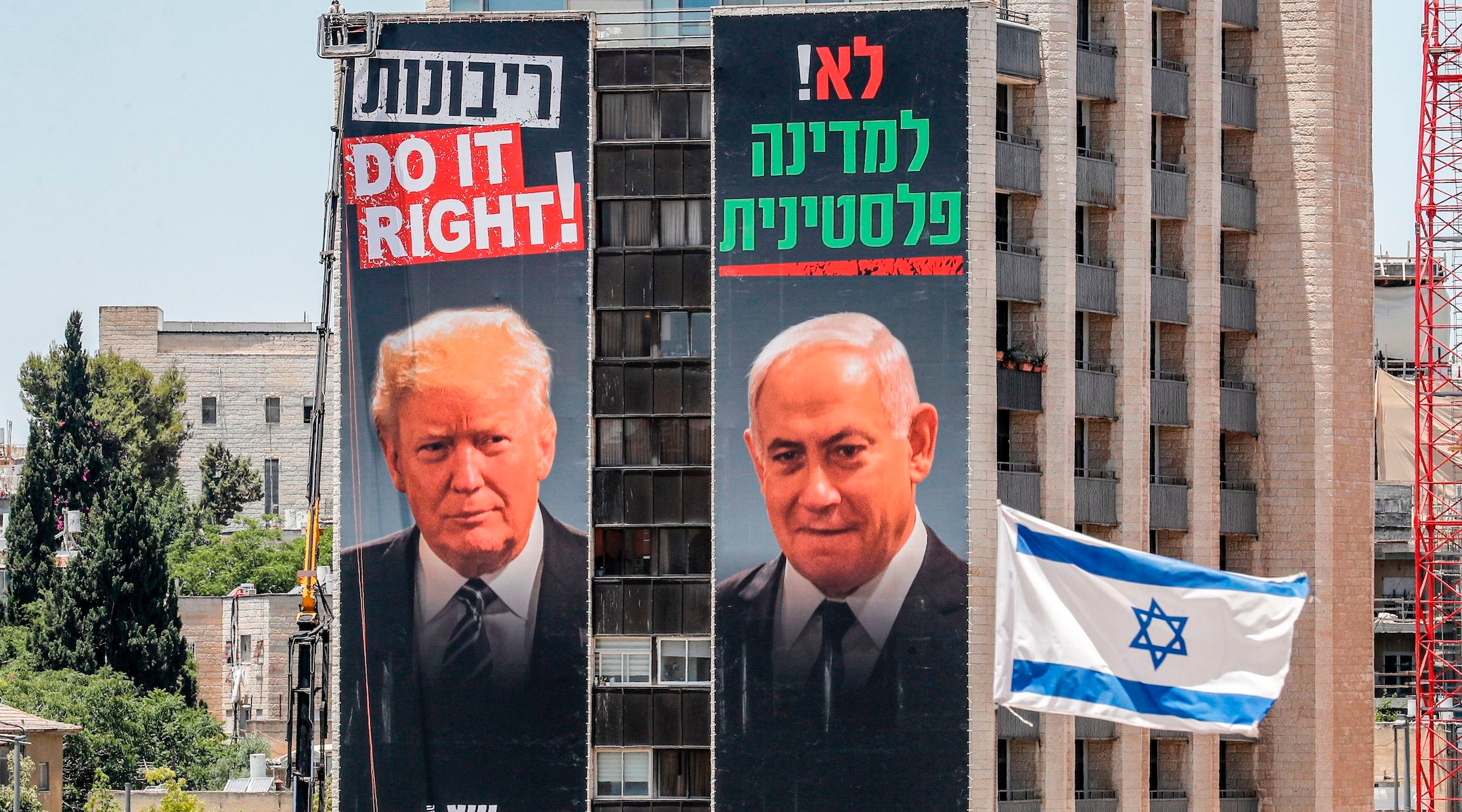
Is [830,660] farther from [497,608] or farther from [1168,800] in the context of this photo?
[1168,800]

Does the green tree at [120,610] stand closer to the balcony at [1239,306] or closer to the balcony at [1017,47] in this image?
the balcony at [1239,306]

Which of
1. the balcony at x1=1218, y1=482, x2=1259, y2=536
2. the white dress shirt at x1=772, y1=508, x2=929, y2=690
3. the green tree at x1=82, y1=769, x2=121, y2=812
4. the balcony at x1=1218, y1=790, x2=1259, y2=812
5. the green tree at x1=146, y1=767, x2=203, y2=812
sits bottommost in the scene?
the green tree at x1=82, y1=769, x2=121, y2=812

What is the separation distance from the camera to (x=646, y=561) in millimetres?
71062

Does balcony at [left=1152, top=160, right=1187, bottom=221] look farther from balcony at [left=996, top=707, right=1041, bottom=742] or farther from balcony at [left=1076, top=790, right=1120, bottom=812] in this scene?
balcony at [left=1076, top=790, right=1120, bottom=812]

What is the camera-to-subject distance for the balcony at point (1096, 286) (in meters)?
73.1

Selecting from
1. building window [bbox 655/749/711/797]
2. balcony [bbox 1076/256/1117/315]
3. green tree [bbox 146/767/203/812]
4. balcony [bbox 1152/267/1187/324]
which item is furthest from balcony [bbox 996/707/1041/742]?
green tree [bbox 146/767/203/812]

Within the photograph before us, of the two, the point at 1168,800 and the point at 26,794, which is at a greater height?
the point at 1168,800

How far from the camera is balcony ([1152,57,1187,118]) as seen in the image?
74.8m

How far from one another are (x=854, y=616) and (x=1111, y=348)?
38.5 feet

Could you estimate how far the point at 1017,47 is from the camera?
71.9 metres

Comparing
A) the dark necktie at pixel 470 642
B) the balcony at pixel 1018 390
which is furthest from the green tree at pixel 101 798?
the balcony at pixel 1018 390

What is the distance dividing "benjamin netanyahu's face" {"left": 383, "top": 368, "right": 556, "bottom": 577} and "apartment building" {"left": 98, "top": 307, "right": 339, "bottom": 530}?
9699cm

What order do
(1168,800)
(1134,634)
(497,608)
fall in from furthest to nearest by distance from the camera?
(1168,800) < (497,608) < (1134,634)

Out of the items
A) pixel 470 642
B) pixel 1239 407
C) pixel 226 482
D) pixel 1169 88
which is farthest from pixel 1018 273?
pixel 226 482
